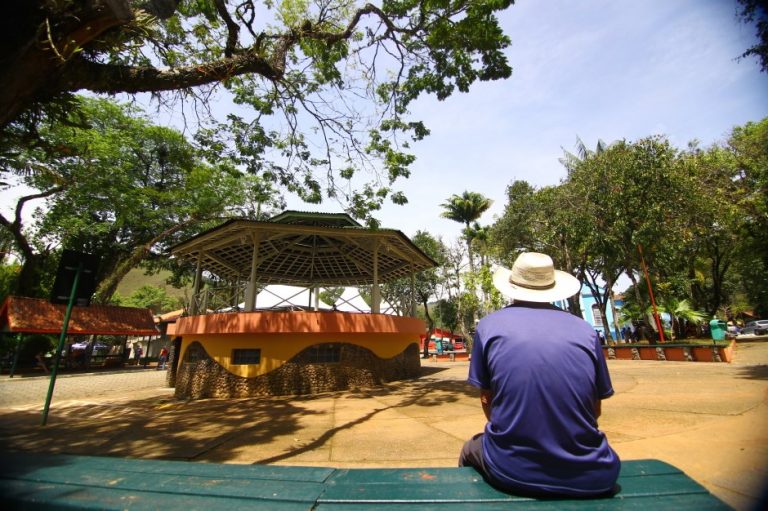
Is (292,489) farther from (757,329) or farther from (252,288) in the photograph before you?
(757,329)

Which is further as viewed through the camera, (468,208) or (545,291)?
(468,208)

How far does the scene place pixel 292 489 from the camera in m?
1.64

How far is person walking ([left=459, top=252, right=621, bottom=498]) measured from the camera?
1588mm

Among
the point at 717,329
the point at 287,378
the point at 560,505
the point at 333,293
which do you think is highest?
the point at 333,293

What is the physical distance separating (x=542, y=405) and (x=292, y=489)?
129 cm

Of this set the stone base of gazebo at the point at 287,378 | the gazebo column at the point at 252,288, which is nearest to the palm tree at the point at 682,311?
the stone base of gazebo at the point at 287,378

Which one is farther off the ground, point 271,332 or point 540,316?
point 271,332

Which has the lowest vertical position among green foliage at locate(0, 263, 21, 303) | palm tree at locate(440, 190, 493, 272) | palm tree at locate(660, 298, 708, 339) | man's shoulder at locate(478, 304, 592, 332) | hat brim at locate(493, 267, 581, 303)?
man's shoulder at locate(478, 304, 592, 332)

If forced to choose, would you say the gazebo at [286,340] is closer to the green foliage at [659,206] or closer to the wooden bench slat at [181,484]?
the wooden bench slat at [181,484]

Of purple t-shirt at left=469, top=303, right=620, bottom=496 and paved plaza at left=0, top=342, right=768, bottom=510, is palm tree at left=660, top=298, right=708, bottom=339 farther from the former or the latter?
purple t-shirt at left=469, top=303, right=620, bottom=496

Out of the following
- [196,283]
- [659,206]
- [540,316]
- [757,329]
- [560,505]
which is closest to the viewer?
[560,505]

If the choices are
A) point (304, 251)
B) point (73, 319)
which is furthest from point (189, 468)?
point (73, 319)

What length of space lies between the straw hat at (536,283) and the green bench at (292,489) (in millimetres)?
1015

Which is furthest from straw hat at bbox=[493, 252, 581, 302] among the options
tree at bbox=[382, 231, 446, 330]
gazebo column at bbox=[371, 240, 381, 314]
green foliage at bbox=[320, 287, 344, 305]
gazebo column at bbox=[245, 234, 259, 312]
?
tree at bbox=[382, 231, 446, 330]
